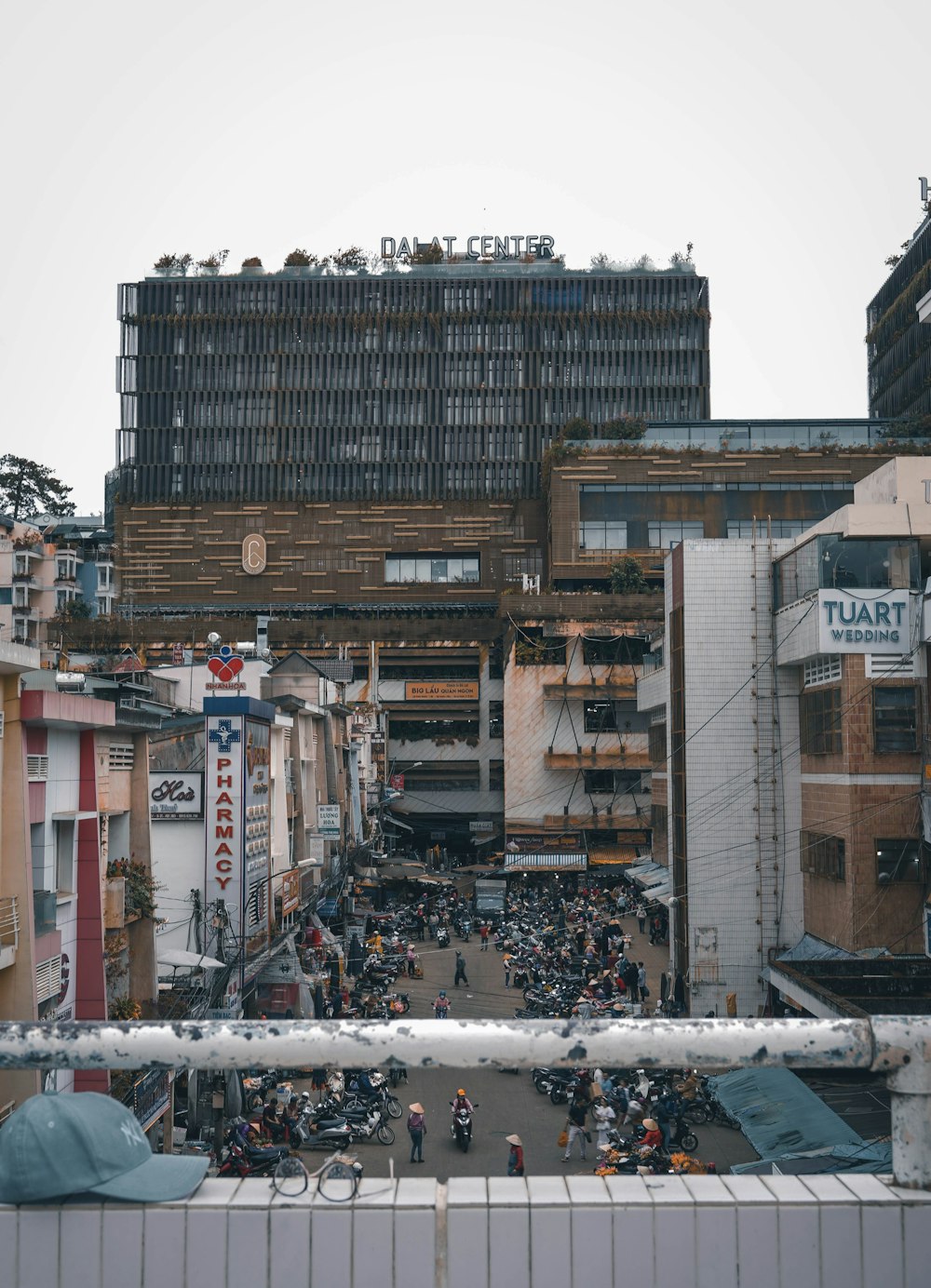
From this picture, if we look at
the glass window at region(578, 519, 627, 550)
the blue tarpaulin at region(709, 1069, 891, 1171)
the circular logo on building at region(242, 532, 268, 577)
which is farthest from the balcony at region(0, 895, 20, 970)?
the circular logo on building at region(242, 532, 268, 577)

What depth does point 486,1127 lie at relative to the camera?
85.2ft

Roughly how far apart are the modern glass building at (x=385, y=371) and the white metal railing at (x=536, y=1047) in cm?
11442

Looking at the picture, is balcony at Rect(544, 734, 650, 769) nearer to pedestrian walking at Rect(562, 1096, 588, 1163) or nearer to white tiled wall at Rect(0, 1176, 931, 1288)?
pedestrian walking at Rect(562, 1096, 588, 1163)

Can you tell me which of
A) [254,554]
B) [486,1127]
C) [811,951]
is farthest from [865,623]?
[254,554]

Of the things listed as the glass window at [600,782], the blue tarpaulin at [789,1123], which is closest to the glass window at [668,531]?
the glass window at [600,782]

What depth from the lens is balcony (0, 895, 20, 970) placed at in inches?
612

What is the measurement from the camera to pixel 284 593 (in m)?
114

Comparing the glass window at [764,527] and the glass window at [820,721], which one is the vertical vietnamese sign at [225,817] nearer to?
the glass window at [820,721]

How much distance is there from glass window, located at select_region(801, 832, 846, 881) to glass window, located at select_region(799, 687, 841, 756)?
7.65ft

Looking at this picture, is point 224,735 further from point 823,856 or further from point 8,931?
point 823,856

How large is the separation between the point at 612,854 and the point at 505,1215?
75.6 meters

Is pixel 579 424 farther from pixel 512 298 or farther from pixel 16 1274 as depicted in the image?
pixel 16 1274

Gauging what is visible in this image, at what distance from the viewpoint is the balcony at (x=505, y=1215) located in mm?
4824

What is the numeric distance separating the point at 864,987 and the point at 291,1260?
85.5 ft
